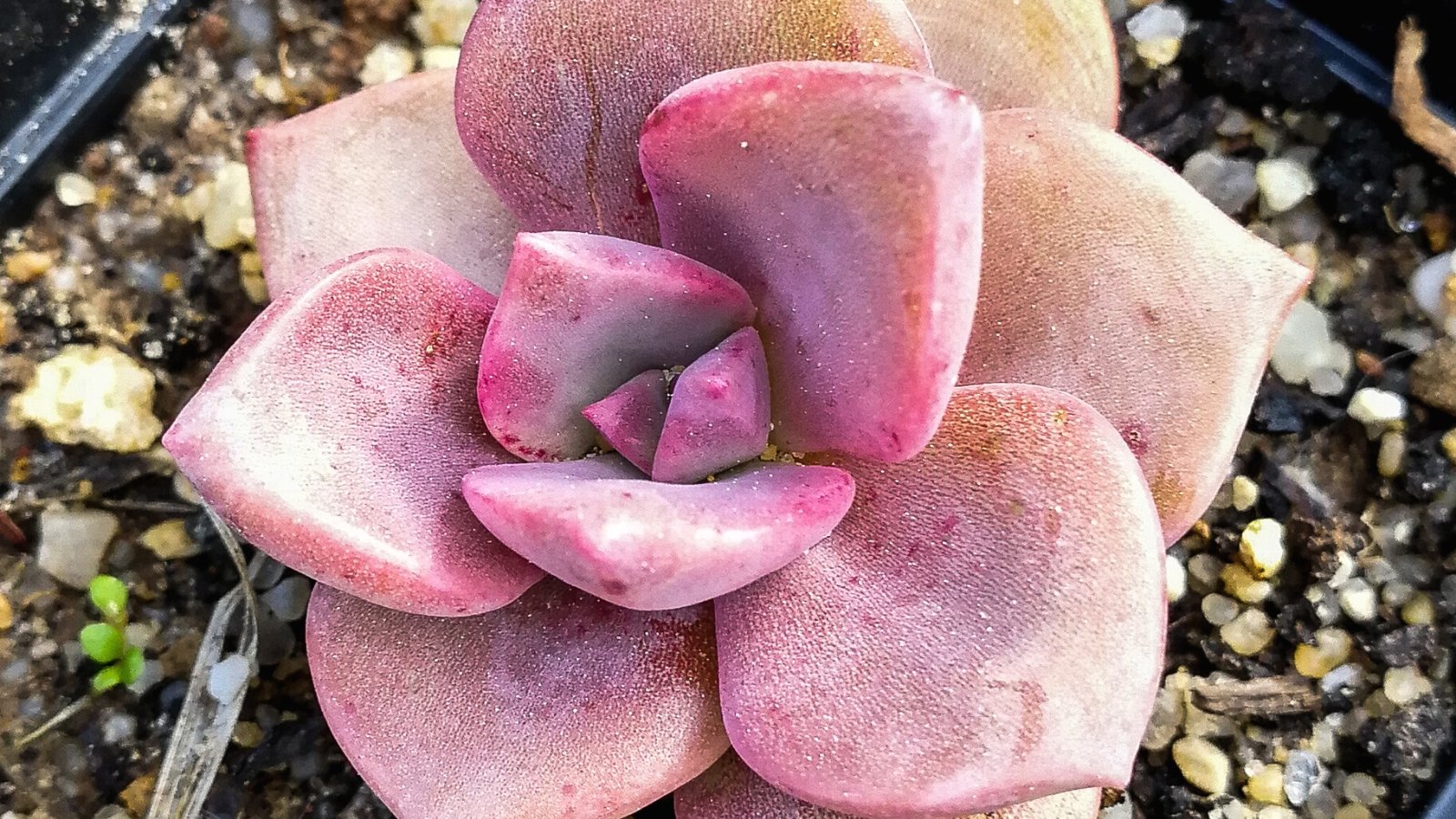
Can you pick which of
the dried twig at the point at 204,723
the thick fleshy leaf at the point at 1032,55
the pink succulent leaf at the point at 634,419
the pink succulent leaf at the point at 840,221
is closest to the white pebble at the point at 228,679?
the dried twig at the point at 204,723

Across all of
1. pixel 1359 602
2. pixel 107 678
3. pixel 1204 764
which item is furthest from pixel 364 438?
pixel 1359 602

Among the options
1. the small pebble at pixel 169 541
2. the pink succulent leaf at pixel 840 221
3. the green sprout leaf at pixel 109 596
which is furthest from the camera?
the small pebble at pixel 169 541

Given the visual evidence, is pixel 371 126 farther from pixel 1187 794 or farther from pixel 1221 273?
pixel 1187 794

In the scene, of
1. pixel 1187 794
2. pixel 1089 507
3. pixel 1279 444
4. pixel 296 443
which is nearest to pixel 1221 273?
pixel 1089 507

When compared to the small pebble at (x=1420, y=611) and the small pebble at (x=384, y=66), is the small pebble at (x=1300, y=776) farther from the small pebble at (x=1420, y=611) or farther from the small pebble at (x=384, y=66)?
the small pebble at (x=384, y=66)


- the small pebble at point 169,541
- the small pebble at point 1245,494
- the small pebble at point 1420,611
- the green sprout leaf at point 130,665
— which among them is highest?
the small pebble at point 169,541

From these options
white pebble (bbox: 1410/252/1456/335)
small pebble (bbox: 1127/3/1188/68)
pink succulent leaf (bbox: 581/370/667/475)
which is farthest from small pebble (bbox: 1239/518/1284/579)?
pink succulent leaf (bbox: 581/370/667/475)
